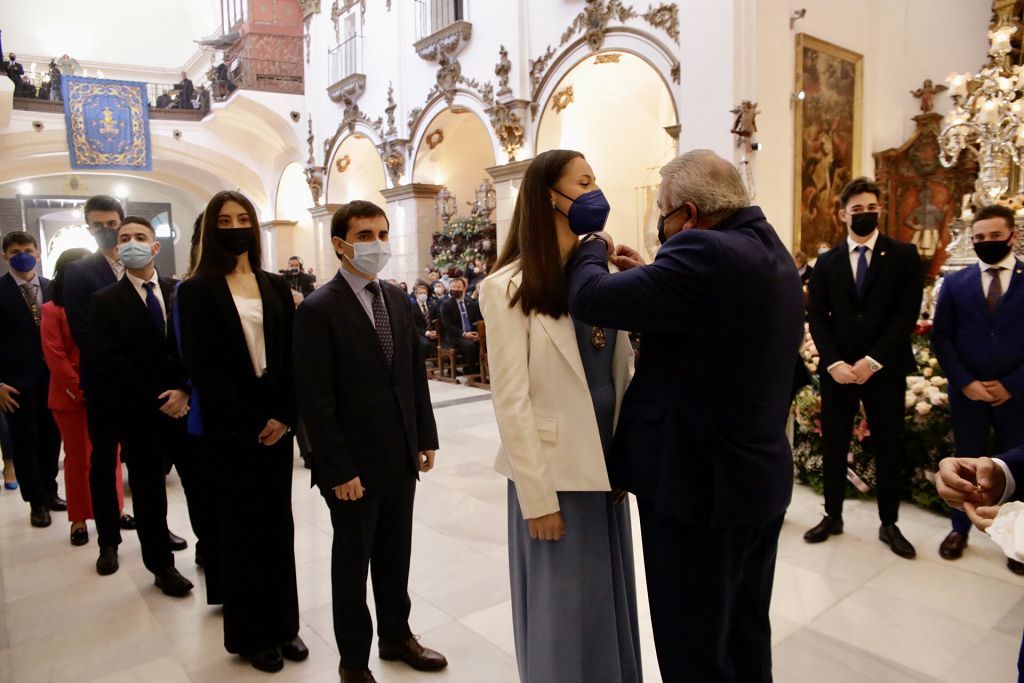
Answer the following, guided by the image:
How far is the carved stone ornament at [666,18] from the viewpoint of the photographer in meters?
7.63

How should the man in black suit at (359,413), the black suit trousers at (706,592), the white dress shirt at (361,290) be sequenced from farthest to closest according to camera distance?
the white dress shirt at (361,290) → the man in black suit at (359,413) → the black suit trousers at (706,592)

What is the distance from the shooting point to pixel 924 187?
9273mm

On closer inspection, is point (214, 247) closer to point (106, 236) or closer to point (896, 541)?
point (106, 236)

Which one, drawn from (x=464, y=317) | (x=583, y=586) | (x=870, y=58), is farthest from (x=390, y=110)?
(x=583, y=586)

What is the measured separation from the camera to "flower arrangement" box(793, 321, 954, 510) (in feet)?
12.6

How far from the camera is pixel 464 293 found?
9672mm

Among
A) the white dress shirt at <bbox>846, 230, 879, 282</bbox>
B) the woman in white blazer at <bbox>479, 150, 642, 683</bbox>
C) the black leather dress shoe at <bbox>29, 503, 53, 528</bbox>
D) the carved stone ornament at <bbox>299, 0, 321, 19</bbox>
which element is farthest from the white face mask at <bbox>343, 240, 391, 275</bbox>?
the carved stone ornament at <bbox>299, 0, 321, 19</bbox>

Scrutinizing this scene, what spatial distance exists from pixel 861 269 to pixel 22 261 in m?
4.66

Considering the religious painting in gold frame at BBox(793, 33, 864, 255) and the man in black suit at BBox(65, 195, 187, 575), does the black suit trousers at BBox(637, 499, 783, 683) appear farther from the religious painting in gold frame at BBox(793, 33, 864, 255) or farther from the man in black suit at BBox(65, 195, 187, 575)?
the religious painting in gold frame at BBox(793, 33, 864, 255)

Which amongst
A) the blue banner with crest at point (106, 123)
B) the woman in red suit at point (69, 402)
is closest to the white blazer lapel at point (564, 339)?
the woman in red suit at point (69, 402)

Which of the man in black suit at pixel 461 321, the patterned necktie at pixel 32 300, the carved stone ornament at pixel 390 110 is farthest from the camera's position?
the carved stone ornament at pixel 390 110

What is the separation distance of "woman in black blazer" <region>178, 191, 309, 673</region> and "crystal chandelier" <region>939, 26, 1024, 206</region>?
23.9ft

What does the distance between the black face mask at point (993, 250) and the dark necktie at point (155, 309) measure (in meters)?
3.71

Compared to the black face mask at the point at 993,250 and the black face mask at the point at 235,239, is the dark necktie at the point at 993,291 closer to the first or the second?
the black face mask at the point at 993,250
